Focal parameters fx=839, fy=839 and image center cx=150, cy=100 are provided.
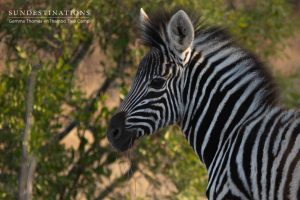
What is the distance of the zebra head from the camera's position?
5.43 meters

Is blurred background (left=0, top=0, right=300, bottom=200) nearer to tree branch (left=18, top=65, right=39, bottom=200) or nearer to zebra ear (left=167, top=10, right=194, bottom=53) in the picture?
tree branch (left=18, top=65, right=39, bottom=200)

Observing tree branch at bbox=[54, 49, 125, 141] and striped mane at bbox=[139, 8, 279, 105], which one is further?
tree branch at bbox=[54, 49, 125, 141]

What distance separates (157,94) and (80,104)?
3.04 meters

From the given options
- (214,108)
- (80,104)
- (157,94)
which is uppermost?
(80,104)

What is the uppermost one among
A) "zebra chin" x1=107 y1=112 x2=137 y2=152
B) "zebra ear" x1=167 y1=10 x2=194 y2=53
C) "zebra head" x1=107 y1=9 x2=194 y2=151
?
"zebra ear" x1=167 y1=10 x2=194 y2=53

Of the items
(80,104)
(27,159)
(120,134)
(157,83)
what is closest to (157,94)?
(157,83)

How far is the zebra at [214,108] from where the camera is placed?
4844 mm

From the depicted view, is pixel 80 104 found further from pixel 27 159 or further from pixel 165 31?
pixel 165 31

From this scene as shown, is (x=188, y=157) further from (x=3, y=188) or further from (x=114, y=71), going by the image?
(x=3, y=188)

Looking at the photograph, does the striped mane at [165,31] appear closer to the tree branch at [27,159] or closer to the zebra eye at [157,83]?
the zebra eye at [157,83]

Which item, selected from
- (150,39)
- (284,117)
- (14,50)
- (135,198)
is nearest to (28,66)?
(14,50)

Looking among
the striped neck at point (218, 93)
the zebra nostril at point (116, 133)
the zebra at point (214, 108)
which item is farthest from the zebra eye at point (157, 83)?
the zebra nostril at point (116, 133)

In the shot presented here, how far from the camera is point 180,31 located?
5.41 metres

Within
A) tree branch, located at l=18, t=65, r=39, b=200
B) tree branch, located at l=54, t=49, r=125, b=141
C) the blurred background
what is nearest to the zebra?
tree branch, located at l=18, t=65, r=39, b=200
